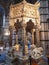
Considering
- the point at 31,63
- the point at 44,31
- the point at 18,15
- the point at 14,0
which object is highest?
the point at 14,0

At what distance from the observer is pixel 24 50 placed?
501 centimetres

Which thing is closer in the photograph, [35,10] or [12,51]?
[12,51]

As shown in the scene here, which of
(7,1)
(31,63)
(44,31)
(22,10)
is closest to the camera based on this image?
(31,63)

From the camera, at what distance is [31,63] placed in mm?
4285

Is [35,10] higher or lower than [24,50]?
higher

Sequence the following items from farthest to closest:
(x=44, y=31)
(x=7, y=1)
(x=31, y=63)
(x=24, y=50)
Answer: (x=7, y=1) < (x=44, y=31) < (x=24, y=50) < (x=31, y=63)

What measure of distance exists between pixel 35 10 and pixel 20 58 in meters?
1.98

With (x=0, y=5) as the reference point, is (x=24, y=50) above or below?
below

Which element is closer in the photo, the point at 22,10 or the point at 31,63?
the point at 31,63

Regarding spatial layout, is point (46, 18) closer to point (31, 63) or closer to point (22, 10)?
point (22, 10)

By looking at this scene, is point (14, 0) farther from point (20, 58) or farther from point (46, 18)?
point (20, 58)

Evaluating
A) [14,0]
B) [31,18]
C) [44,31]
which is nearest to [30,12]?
[31,18]

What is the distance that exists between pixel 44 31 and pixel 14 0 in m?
3.57

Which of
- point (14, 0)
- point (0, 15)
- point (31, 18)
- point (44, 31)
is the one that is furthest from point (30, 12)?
point (0, 15)
